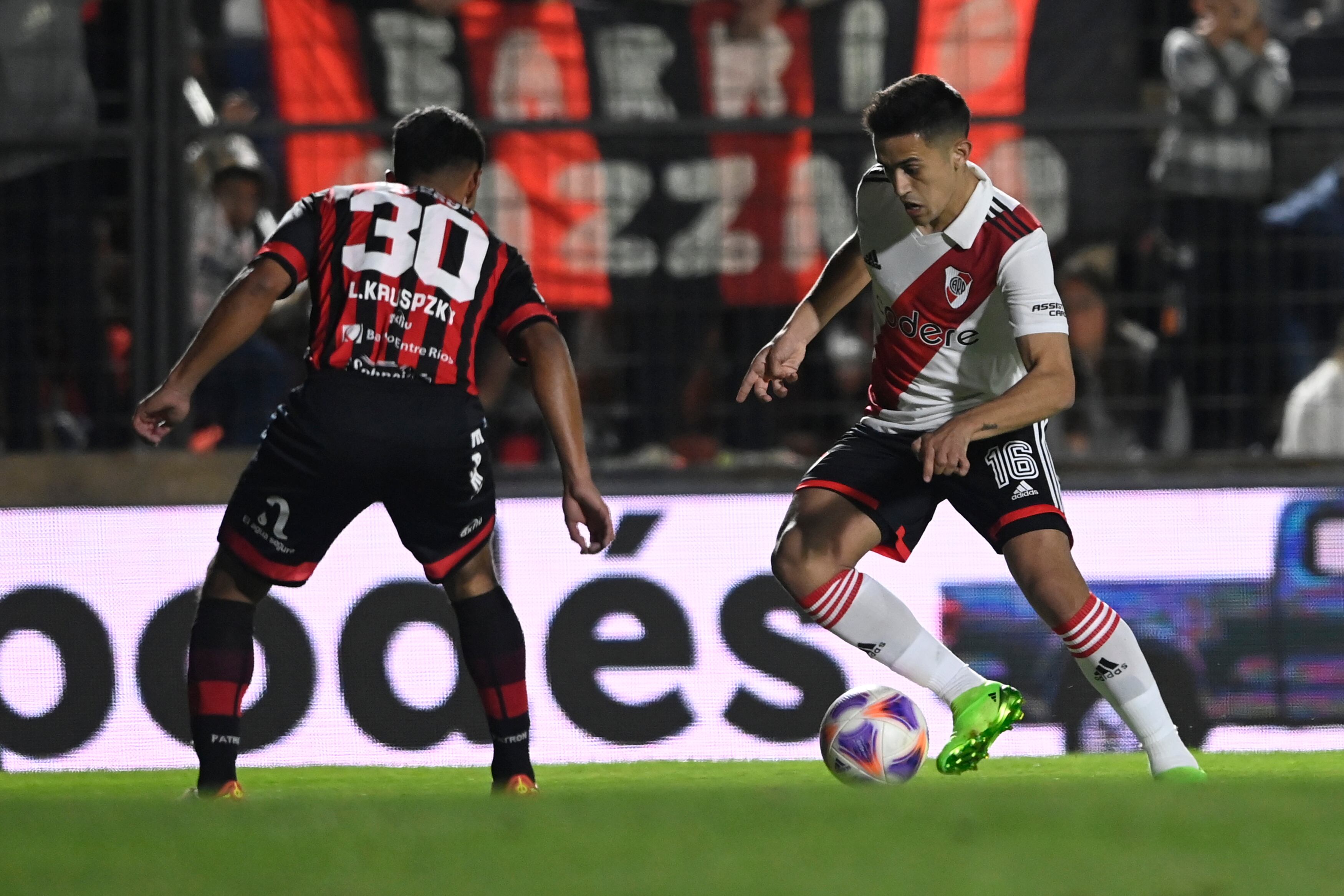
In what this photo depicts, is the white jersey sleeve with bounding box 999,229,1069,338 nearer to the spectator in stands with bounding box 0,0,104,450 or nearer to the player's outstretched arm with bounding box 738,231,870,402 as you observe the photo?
the player's outstretched arm with bounding box 738,231,870,402

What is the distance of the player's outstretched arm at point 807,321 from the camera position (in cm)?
471

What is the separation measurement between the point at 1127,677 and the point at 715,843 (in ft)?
7.64

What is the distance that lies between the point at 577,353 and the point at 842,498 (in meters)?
2.63

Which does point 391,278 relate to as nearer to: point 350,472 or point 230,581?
point 350,472

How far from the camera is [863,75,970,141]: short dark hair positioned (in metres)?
4.38

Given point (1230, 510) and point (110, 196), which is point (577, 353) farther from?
point (1230, 510)

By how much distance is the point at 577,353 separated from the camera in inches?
281

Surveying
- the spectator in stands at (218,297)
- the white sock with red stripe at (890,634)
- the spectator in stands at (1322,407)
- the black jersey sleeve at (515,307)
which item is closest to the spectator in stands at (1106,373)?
the spectator in stands at (1322,407)

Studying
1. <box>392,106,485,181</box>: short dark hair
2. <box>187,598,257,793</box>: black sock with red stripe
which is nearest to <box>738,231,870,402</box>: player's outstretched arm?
<box>392,106,485,181</box>: short dark hair

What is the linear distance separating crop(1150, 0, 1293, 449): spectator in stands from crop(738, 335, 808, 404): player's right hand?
2821 millimetres

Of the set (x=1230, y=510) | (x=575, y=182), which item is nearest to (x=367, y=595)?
(x=575, y=182)

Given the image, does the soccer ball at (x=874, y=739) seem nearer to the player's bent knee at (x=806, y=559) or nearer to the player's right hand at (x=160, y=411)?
the player's bent knee at (x=806, y=559)

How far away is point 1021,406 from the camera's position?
435 centimetres

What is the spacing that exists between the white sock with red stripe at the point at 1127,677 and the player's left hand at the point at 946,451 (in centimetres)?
59
